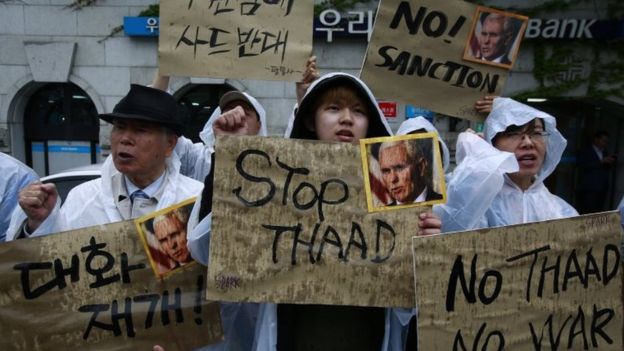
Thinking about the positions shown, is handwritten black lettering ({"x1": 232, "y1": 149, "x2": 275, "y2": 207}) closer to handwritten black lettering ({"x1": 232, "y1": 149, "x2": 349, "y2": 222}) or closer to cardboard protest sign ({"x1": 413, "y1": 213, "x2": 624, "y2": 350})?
handwritten black lettering ({"x1": 232, "y1": 149, "x2": 349, "y2": 222})

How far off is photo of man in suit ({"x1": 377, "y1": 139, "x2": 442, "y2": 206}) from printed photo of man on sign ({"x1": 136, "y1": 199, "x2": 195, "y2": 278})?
697 millimetres

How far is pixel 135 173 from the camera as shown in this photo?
Answer: 70.6 inches

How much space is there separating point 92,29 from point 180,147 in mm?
6724

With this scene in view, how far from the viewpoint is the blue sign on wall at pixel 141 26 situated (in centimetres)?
796

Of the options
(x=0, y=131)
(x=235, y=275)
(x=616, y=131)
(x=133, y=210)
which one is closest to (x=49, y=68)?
(x=0, y=131)

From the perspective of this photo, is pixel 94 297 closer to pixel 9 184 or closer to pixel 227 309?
pixel 227 309

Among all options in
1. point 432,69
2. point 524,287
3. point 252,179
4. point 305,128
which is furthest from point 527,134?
point 252,179

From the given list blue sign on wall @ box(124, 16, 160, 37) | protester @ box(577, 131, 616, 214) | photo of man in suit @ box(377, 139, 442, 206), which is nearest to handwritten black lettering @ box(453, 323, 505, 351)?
photo of man in suit @ box(377, 139, 442, 206)

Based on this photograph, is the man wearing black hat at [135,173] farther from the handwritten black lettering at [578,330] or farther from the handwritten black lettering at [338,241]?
the handwritten black lettering at [578,330]

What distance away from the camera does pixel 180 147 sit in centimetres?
276

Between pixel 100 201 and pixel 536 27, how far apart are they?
7972mm

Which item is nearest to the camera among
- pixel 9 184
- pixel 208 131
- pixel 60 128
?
pixel 9 184

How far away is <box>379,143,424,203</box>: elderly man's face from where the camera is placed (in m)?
1.45

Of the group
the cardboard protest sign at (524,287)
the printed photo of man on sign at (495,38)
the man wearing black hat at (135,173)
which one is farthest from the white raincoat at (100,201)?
the printed photo of man on sign at (495,38)
